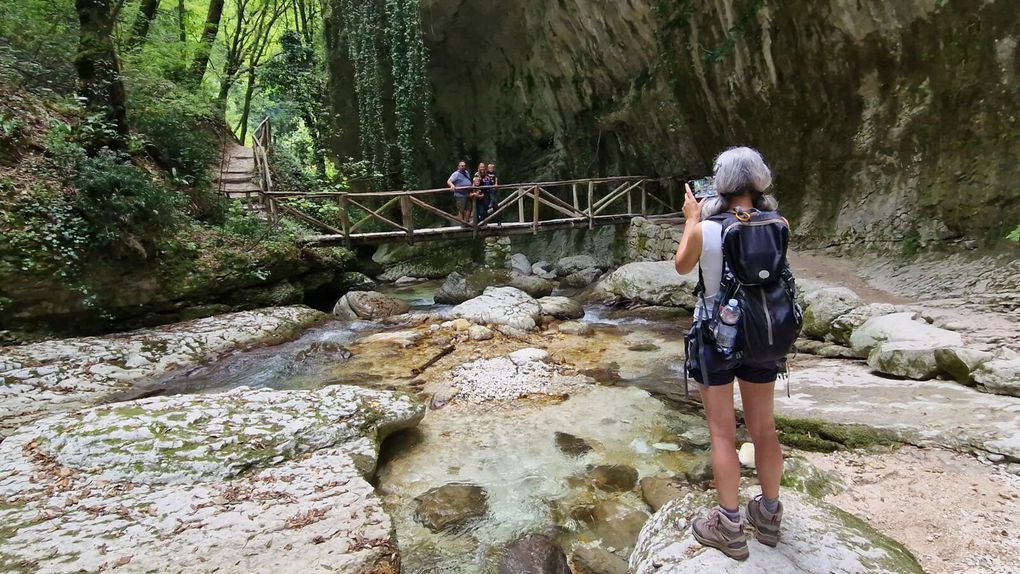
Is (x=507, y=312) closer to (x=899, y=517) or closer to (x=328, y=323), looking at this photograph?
(x=328, y=323)

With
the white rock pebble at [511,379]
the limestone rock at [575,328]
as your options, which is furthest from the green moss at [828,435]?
the limestone rock at [575,328]

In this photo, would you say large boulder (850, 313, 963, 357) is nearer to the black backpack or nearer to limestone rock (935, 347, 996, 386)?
limestone rock (935, 347, 996, 386)

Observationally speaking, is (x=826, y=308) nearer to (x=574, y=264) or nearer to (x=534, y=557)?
(x=534, y=557)

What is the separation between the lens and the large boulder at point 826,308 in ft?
17.7

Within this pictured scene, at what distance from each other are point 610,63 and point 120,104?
9.07m

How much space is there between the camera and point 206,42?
39.9 ft

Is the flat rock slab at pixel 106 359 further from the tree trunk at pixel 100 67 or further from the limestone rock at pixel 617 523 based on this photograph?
the limestone rock at pixel 617 523

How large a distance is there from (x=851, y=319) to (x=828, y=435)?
97.0 inches

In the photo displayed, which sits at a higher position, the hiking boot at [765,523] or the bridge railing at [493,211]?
the bridge railing at [493,211]

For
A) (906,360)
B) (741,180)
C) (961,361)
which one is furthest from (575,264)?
(741,180)

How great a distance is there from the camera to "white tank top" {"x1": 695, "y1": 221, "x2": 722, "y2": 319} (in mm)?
1709

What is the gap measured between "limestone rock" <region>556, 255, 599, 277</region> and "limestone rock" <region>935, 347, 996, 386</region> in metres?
8.76

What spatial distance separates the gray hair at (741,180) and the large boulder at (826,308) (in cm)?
447

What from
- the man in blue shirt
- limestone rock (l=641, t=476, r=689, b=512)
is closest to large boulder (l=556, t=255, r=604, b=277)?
the man in blue shirt
